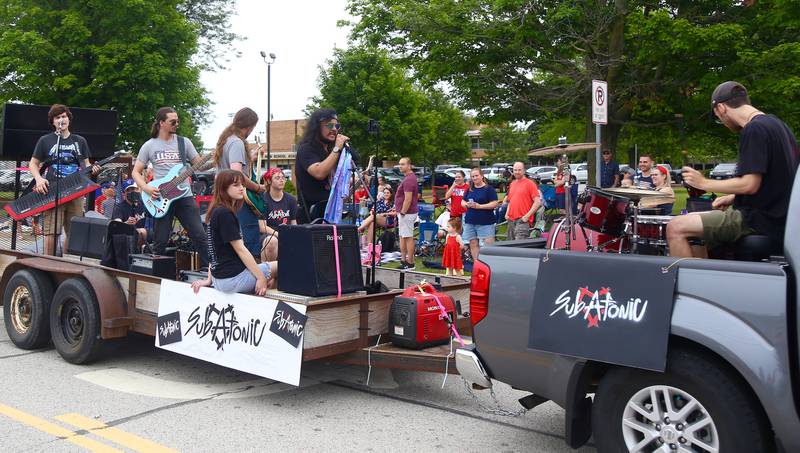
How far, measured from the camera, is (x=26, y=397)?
18.1 feet

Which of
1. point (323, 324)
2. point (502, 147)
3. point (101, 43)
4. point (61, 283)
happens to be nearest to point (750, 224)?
point (323, 324)

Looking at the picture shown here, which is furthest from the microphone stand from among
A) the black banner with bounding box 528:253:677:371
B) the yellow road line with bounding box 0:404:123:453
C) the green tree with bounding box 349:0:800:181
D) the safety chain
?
the green tree with bounding box 349:0:800:181

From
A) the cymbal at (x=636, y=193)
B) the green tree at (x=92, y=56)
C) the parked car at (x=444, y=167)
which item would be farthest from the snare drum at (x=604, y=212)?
the parked car at (x=444, y=167)

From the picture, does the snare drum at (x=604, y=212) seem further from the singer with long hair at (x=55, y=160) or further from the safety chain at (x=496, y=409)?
the singer with long hair at (x=55, y=160)

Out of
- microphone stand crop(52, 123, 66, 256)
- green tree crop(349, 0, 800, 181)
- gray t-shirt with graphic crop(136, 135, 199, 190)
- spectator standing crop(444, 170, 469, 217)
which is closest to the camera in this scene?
gray t-shirt with graphic crop(136, 135, 199, 190)

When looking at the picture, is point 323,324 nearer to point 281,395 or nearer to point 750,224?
point 281,395

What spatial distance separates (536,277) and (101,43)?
1047 inches

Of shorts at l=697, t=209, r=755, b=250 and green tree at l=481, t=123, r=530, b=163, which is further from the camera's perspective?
green tree at l=481, t=123, r=530, b=163

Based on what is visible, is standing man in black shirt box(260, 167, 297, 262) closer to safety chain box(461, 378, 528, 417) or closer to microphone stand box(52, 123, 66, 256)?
microphone stand box(52, 123, 66, 256)

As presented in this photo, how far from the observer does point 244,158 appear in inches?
272

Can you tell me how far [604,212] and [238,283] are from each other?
283 cm

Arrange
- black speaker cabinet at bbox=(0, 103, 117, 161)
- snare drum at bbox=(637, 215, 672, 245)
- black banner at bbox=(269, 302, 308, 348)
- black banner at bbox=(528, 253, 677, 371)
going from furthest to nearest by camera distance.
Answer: black speaker cabinet at bbox=(0, 103, 117, 161) → black banner at bbox=(269, 302, 308, 348) → snare drum at bbox=(637, 215, 672, 245) → black banner at bbox=(528, 253, 677, 371)

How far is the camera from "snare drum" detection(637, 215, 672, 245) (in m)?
4.38

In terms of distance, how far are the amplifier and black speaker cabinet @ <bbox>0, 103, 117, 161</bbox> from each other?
2988mm
